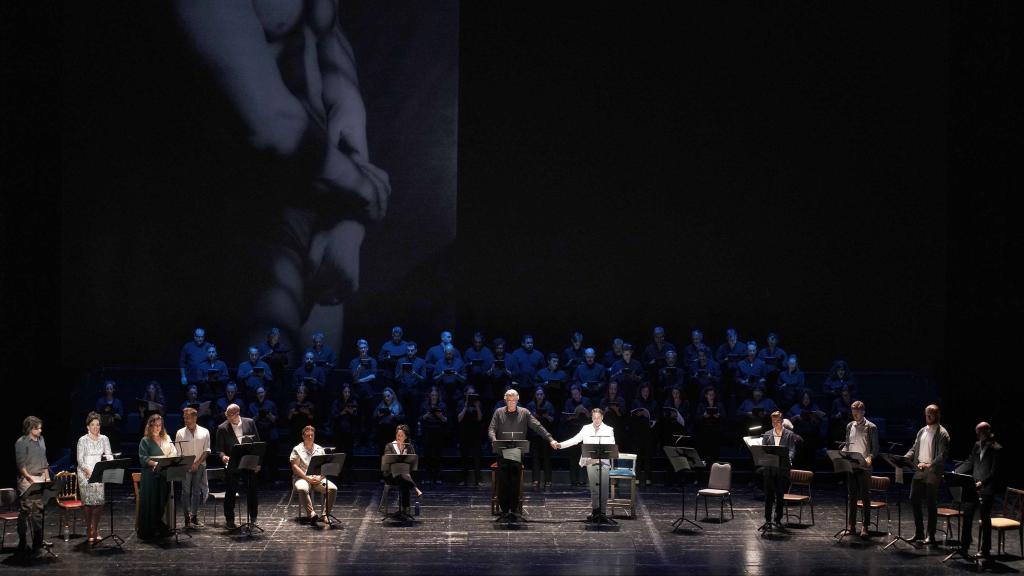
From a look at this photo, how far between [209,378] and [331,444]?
195cm

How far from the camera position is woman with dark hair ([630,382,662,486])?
15.4 meters

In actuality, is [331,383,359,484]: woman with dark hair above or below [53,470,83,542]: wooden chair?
above

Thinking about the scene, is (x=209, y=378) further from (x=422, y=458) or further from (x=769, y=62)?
(x=769, y=62)

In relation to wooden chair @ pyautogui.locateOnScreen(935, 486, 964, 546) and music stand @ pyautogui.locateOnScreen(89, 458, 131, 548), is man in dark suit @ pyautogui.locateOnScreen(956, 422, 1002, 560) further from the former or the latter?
music stand @ pyautogui.locateOnScreen(89, 458, 131, 548)

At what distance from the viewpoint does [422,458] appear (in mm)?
15969

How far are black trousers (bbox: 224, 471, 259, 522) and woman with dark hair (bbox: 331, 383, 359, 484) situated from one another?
2805mm

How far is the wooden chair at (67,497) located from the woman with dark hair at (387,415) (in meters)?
4.24

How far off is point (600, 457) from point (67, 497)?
5624 mm

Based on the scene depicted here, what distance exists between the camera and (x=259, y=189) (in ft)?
59.4

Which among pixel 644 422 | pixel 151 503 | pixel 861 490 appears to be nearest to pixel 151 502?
pixel 151 503

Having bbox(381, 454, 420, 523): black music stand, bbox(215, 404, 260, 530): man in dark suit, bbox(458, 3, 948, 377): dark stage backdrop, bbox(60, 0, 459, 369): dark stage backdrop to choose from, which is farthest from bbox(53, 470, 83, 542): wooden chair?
bbox(458, 3, 948, 377): dark stage backdrop

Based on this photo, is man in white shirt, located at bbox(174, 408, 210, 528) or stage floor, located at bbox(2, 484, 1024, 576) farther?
man in white shirt, located at bbox(174, 408, 210, 528)

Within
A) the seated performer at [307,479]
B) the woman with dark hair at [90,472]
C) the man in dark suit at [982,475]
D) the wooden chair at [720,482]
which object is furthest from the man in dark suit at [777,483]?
Answer: the woman with dark hair at [90,472]

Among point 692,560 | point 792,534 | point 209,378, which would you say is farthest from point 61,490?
point 792,534
